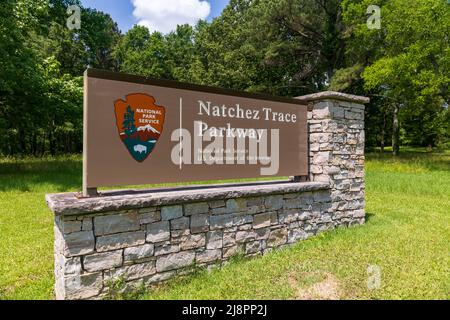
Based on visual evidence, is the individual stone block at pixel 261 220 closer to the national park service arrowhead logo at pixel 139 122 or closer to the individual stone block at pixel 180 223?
the individual stone block at pixel 180 223

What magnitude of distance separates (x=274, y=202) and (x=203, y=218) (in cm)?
112

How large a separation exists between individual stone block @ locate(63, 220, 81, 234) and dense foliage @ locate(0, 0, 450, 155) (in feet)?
33.7

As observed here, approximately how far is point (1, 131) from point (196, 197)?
12976 mm

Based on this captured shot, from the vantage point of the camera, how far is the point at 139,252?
10.8 feet

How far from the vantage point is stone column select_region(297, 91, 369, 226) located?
16.5 ft

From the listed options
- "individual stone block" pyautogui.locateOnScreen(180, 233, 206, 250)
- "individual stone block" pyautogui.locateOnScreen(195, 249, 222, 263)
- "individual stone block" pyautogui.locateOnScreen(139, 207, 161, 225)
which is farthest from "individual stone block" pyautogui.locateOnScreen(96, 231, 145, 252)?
"individual stone block" pyautogui.locateOnScreen(195, 249, 222, 263)

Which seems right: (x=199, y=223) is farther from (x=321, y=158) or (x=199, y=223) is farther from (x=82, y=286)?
(x=321, y=158)

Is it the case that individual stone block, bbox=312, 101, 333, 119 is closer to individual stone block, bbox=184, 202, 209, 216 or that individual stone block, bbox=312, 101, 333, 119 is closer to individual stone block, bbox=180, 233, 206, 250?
individual stone block, bbox=184, 202, 209, 216

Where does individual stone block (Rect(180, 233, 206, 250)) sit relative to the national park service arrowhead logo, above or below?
below

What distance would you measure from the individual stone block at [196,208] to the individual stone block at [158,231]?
272 mm

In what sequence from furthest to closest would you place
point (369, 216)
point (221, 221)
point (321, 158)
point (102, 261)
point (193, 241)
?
point (369, 216) → point (321, 158) → point (221, 221) → point (193, 241) → point (102, 261)

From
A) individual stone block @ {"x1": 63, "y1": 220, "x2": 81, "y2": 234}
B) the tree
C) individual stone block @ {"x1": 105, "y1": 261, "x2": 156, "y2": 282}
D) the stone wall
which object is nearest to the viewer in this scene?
individual stone block @ {"x1": 63, "y1": 220, "x2": 81, "y2": 234}

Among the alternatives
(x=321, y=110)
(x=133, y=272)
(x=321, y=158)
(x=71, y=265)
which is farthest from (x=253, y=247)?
(x=321, y=110)

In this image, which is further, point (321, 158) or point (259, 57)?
point (259, 57)
